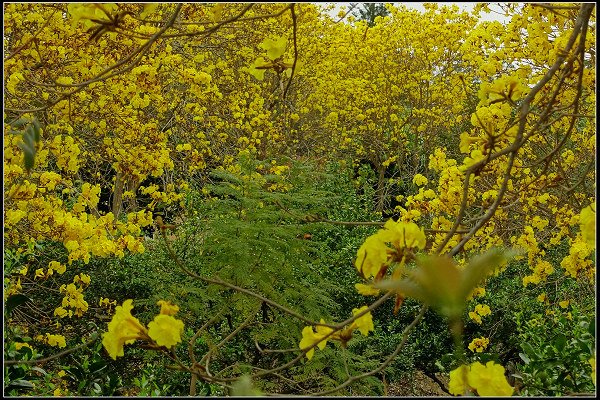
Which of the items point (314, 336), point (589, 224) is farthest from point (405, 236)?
point (589, 224)

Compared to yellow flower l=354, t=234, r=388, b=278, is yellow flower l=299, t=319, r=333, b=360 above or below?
below

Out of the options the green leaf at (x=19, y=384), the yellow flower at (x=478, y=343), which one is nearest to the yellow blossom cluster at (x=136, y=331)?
the green leaf at (x=19, y=384)

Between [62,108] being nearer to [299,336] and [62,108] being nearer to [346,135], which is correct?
[299,336]

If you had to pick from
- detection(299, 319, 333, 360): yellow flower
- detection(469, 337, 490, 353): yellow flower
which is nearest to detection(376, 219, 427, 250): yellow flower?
detection(299, 319, 333, 360): yellow flower

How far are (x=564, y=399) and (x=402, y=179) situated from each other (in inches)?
427

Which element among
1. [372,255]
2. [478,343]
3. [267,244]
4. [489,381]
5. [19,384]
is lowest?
[478,343]

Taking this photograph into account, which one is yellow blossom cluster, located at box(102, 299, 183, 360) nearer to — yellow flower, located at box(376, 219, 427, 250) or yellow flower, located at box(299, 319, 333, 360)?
yellow flower, located at box(299, 319, 333, 360)

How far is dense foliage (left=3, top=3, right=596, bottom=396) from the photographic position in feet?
4.56

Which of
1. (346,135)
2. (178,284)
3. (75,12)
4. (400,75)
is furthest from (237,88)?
(75,12)

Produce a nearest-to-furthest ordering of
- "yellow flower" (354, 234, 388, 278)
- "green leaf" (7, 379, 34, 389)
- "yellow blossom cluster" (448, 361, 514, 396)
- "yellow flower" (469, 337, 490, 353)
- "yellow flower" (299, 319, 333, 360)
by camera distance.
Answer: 1. "yellow blossom cluster" (448, 361, 514, 396)
2. "yellow flower" (354, 234, 388, 278)
3. "yellow flower" (299, 319, 333, 360)
4. "green leaf" (7, 379, 34, 389)
5. "yellow flower" (469, 337, 490, 353)

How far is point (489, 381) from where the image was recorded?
1.10m

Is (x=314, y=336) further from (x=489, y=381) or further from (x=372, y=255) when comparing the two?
(x=489, y=381)

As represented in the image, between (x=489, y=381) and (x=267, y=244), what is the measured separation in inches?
116

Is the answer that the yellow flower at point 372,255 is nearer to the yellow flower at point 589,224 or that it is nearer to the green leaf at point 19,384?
the yellow flower at point 589,224
